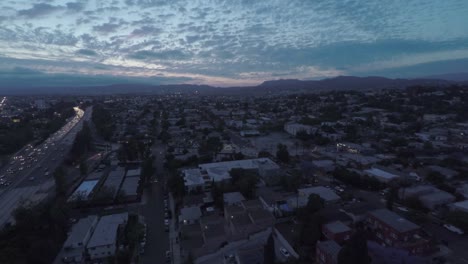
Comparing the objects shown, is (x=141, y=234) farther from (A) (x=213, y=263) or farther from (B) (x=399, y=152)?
(B) (x=399, y=152)

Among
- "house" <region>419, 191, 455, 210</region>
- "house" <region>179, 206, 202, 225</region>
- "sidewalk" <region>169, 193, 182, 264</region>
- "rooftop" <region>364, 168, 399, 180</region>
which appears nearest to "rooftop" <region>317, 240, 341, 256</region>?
"sidewalk" <region>169, 193, 182, 264</region>

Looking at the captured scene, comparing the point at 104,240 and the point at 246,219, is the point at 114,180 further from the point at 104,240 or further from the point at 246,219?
the point at 246,219

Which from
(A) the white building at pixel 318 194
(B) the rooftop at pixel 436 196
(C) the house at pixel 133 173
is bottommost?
(C) the house at pixel 133 173

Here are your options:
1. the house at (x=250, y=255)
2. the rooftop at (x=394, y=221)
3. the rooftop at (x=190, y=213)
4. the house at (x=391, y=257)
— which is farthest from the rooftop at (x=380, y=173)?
the rooftop at (x=190, y=213)

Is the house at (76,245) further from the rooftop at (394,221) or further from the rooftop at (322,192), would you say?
the rooftop at (394,221)

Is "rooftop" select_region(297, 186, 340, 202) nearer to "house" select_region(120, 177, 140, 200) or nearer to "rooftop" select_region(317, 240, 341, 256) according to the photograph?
"rooftop" select_region(317, 240, 341, 256)
